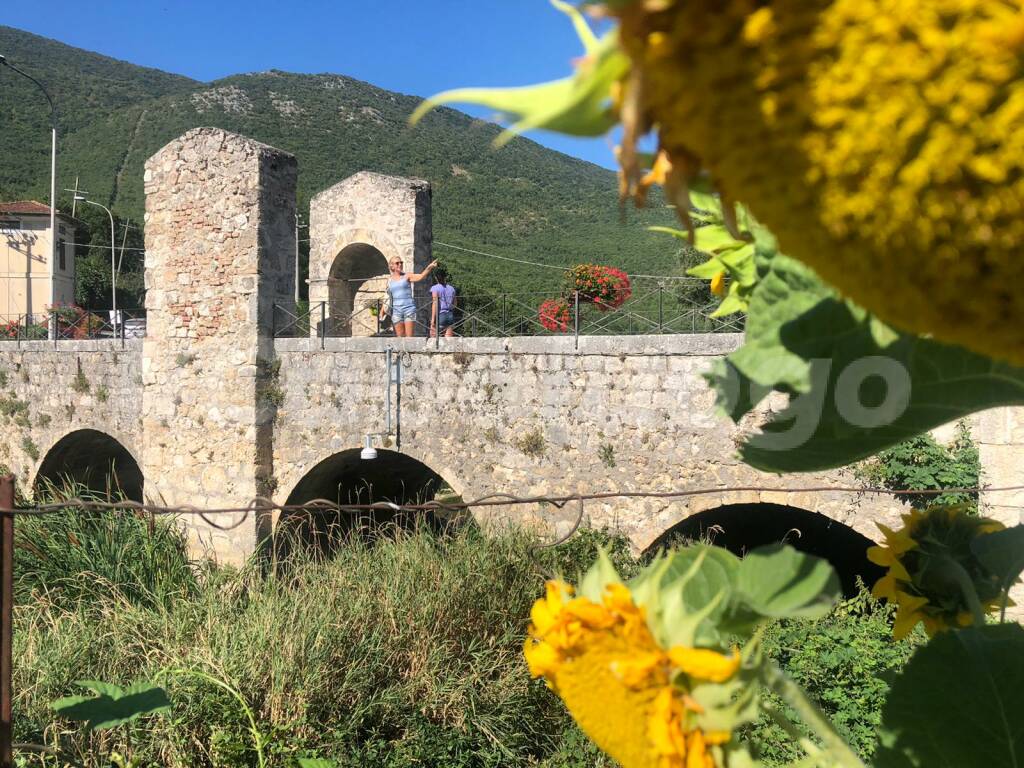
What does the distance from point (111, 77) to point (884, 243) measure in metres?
87.3

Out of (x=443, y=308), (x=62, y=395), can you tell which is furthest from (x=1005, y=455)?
(x=62, y=395)

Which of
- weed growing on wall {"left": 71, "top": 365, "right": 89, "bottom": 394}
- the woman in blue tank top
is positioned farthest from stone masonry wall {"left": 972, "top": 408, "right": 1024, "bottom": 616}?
weed growing on wall {"left": 71, "top": 365, "right": 89, "bottom": 394}

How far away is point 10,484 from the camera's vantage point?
1.99 metres

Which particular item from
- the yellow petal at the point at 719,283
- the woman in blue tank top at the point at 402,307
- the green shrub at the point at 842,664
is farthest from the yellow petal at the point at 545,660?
the woman in blue tank top at the point at 402,307

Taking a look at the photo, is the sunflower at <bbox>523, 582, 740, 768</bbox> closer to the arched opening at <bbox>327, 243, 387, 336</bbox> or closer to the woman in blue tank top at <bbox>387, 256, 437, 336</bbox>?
the woman in blue tank top at <bbox>387, 256, 437, 336</bbox>

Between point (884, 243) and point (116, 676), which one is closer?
point (884, 243)

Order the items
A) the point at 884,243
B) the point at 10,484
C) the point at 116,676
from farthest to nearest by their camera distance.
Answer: the point at 116,676, the point at 10,484, the point at 884,243

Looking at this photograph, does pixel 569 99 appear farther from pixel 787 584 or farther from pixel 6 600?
pixel 6 600

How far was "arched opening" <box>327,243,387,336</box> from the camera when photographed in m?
14.5

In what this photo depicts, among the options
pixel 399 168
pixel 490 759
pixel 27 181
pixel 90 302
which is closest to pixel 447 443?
pixel 490 759

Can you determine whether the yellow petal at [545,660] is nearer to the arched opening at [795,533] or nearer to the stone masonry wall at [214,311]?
the stone masonry wall at [214,311]

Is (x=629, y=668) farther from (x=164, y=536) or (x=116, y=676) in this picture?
(x=164, y=536)

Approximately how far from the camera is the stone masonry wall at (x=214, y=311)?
31.7 ft

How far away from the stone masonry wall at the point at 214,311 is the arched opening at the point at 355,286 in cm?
410
